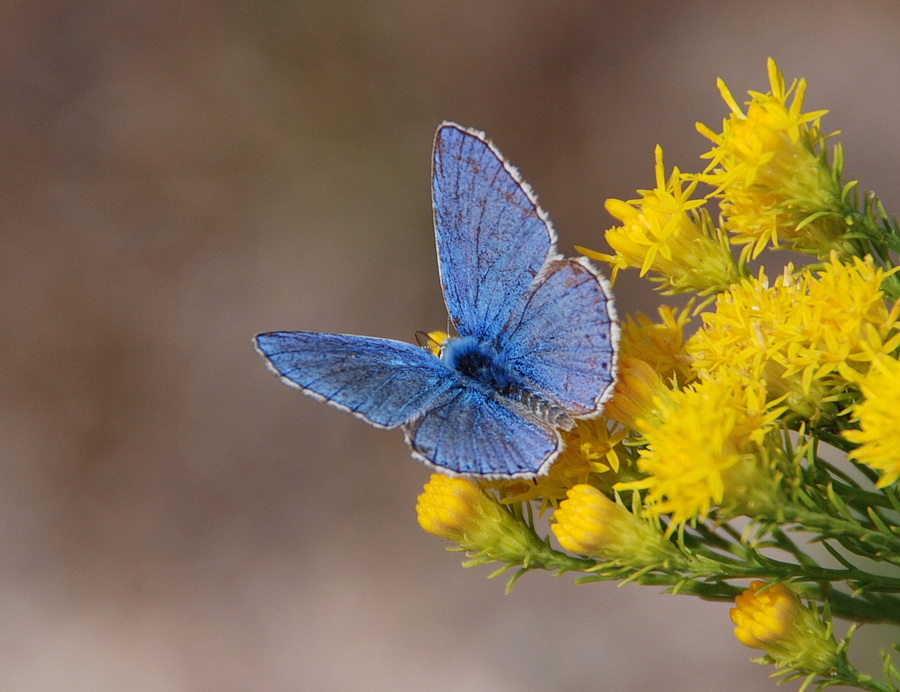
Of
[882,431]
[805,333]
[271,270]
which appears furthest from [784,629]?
[271,270]

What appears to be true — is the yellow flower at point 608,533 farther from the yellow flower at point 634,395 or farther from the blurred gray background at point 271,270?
the blurred gray background at point 271,270

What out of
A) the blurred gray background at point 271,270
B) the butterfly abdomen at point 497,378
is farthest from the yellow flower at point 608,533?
the blurred gray background at point 271,270

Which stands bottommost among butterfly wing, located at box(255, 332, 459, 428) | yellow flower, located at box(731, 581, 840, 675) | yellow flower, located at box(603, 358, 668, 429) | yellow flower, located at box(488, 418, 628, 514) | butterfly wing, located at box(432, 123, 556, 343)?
yellow flower, located at box(731, 581, 840, 675)

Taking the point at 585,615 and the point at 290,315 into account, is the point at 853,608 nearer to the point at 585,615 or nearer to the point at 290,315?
the point at 585,615

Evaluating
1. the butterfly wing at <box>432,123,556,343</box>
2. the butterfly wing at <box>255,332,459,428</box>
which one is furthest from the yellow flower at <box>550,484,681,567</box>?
the butterfly wing at <box>432,123,556,343</box>

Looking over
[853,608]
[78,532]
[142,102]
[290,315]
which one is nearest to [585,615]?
[290,315]

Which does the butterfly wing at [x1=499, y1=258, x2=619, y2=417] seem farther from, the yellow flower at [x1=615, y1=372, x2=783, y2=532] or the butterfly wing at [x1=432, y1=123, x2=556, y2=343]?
the yellow flower at [x1=615, y1=372, x2=783, y2=532]

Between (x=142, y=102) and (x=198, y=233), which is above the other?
(x=142, y=102)
